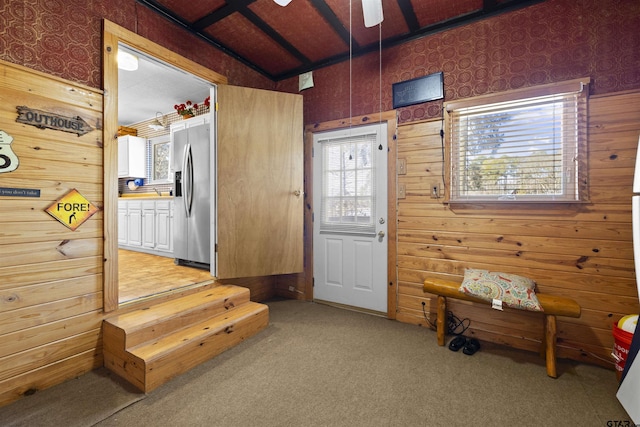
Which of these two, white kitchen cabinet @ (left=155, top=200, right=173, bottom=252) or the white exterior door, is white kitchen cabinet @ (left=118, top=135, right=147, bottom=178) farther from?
the white exterior door

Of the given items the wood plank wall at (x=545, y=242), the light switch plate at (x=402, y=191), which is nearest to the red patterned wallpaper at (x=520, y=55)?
the wood plank wall at (x=545, y=242)

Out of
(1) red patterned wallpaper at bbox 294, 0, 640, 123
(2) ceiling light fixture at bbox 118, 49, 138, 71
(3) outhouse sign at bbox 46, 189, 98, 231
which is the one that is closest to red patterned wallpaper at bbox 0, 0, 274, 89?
(2) ceiling light fixture at bbox 118, 49, 138, 71

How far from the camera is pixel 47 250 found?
1.79 m

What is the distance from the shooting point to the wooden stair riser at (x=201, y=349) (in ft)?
5.89

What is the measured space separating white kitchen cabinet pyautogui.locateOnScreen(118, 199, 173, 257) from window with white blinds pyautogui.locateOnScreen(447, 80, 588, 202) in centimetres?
400

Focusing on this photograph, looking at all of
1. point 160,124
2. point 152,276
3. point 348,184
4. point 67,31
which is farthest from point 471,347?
point 160,124

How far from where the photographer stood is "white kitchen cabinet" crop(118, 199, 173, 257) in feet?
14.1

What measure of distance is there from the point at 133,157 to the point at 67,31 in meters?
3.98

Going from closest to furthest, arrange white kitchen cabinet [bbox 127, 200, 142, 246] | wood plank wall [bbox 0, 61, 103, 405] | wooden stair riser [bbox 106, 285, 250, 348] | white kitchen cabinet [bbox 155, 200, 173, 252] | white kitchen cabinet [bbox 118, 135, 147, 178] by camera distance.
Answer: wood plank wall [bbox 0, 61, 103, 405] < wooden stair riser [bbox 106, 285, 250, 348] < white kitchen cabinet [bbox 155, 200, 173, 252] < white kitchen cabinet [bbox 127, 200, 142, 246] < white kitchen cabinet [bbox 118, 135, 147, 178]

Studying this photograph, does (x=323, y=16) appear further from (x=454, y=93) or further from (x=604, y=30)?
(x=604, y=30)

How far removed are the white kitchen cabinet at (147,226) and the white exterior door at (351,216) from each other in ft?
7.99

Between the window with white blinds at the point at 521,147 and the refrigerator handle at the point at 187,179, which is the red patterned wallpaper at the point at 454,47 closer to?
the window with white blinds at the point at 521,147

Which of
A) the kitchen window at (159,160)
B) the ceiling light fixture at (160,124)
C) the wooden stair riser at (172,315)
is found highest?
the ceiling light fixture at (160,124)

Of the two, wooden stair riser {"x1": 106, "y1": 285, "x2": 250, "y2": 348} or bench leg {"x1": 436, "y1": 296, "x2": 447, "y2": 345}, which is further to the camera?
bench leg {"x1": 436, "y1": 296, "x2": 447, "y2": 345}
